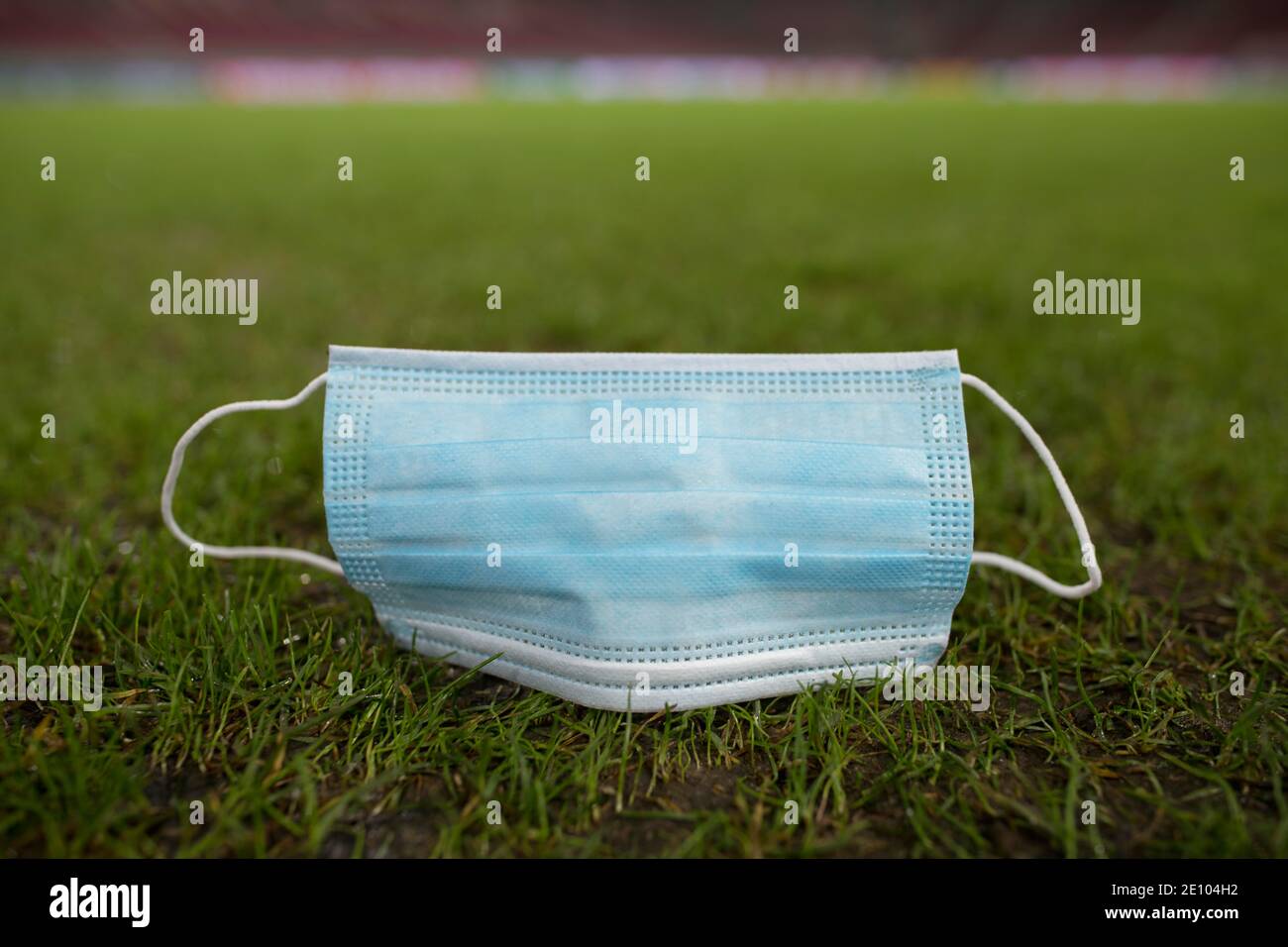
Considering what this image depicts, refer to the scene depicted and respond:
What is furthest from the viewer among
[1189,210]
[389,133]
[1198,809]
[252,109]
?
[252,109]

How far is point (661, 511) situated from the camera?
4.81 ft

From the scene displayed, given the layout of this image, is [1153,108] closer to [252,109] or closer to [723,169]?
[723,169]

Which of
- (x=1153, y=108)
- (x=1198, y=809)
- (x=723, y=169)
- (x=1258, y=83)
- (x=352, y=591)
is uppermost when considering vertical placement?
(x=1258, y=83)

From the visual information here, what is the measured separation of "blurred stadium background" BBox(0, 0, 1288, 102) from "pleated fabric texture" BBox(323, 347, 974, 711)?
32.5 meters

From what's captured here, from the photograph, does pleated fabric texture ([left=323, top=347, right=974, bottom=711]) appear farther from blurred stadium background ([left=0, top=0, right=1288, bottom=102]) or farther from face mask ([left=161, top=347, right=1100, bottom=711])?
blurred stadium background ([left=0, top=0, right=1288, bottom=102])

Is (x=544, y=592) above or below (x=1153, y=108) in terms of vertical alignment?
below

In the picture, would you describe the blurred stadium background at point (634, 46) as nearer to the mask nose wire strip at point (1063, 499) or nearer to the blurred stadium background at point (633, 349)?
the blurred stadium background at point (633, 349)

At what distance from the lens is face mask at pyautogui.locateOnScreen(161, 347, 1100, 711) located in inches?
57.7

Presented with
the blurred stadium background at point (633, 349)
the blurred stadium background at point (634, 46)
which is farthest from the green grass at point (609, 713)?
the blurred stadium background at point (634, 46)

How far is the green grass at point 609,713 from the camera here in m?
1.29

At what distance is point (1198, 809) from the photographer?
130 cm

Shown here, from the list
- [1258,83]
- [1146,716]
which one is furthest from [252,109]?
[1258,83]

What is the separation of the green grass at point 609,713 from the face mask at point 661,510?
0.33 feet
